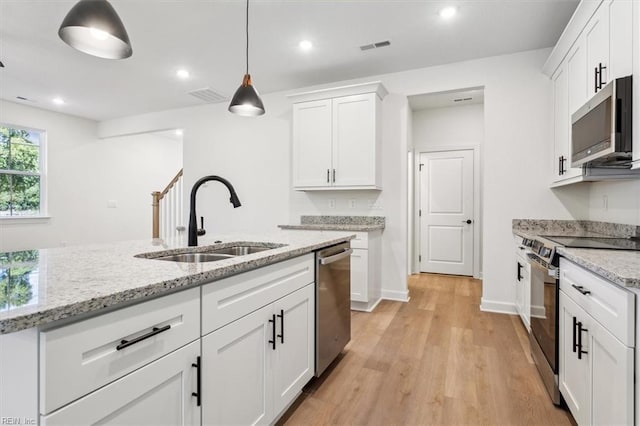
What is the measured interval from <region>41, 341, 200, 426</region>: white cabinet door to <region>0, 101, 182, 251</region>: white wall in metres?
6.10

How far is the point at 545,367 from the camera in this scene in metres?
2.05

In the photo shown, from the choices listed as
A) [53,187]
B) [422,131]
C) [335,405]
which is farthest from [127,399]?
[53,187]

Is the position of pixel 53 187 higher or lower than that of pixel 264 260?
higher

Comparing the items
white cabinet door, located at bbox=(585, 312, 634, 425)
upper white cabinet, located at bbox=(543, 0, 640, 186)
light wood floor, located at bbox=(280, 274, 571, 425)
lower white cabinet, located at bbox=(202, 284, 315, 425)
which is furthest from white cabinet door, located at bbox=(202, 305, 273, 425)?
upper white cabinet, located at bbox=(543, 0, 640, 186)

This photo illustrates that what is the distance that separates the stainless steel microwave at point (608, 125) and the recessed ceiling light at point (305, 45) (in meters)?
2.44

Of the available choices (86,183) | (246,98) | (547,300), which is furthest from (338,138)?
(86,183)

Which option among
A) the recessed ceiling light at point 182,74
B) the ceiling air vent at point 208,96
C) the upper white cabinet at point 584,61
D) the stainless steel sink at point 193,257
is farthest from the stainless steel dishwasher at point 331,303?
the ceiling air vent at point 208,96

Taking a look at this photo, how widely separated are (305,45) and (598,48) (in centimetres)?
243

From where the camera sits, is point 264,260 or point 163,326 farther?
point 264,260

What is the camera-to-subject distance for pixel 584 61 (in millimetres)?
2396

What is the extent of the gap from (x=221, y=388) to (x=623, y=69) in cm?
256

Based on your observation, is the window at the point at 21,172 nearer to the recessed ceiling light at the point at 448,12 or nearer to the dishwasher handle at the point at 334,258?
the dishwasher handle at the point at 334,258

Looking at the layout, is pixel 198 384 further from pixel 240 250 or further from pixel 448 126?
pixel 448 126

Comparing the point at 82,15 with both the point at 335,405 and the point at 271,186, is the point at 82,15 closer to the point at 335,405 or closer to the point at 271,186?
the point at 335,405
